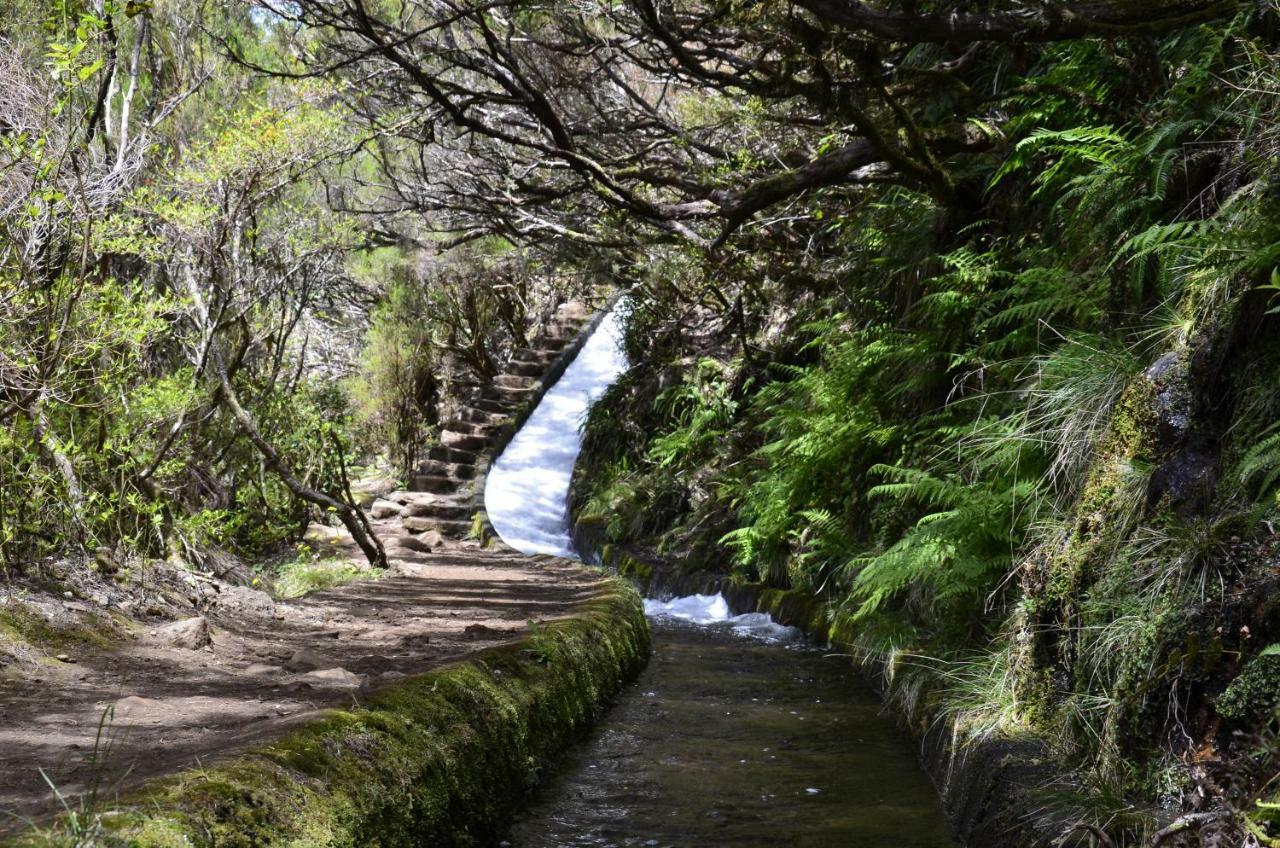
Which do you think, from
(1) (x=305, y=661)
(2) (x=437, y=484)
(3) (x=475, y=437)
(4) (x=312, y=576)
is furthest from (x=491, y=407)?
(1) (x=305, y=661)

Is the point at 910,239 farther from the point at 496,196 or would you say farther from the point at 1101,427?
the point at 496,196

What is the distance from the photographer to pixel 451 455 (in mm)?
17172

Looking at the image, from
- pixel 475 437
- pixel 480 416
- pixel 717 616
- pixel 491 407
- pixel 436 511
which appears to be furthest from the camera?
pixel 491 407

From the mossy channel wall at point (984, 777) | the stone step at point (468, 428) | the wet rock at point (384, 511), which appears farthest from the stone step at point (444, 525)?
the mossy channel wall at point (984, 777)

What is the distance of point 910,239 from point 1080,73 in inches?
85.3

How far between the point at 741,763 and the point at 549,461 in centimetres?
1238

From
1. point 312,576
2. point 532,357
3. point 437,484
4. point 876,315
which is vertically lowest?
point 312,576

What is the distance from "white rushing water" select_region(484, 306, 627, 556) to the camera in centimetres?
1627

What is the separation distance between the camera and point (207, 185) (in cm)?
799

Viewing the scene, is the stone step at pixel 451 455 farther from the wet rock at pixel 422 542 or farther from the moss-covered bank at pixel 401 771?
the moss-covered bank at pixel 401 771

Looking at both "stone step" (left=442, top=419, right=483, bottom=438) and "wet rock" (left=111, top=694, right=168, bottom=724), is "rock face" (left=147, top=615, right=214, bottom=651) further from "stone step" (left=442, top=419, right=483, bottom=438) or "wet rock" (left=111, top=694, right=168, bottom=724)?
"stone step" (left=442, top=419, right=483, bottom=438)

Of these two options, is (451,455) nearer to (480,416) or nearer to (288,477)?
(480,416)

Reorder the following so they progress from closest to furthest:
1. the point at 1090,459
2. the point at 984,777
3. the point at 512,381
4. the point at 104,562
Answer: the point at 984,777 → the point at 1090,459 → the point at 104,562 → the point at 512,381

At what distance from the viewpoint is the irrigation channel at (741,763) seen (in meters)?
4.63
